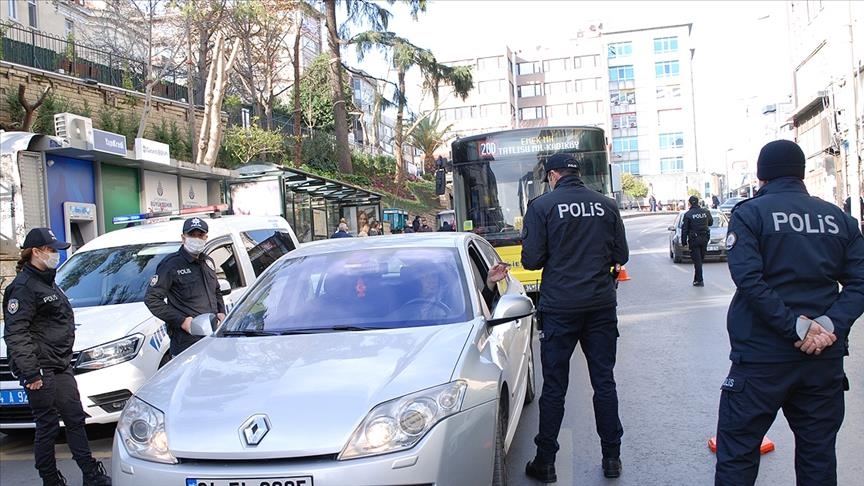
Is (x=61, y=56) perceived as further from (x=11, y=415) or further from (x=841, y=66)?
(x=841, y=66)

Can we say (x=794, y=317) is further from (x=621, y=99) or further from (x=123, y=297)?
(x=621, y=99)

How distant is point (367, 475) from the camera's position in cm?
317

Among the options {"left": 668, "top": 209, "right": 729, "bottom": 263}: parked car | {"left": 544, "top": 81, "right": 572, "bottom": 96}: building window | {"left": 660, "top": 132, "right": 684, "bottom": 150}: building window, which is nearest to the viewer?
{"left": 668, "top": 209, "right": 729, "bottom": 263}: parked car

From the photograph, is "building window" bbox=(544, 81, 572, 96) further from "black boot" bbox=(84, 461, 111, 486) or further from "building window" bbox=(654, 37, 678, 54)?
"black boot" bbox=(84, 461, 111, 486)

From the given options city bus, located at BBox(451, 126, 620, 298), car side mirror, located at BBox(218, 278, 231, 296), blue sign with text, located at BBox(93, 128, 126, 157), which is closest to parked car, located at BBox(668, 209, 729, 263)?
city bus, located at BBox(451, 126, 620, 298)

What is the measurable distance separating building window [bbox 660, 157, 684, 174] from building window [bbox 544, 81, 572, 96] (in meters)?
15.0

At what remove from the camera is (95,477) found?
4.97 m

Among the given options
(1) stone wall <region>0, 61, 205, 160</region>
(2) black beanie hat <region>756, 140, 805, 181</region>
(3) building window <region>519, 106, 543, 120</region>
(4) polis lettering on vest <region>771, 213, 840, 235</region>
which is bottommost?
(4) polis lettering on vest <region>771, 213, 840, 235</region>

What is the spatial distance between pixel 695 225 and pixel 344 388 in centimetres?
1264

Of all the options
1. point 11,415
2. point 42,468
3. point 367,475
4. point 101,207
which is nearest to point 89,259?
point 11,415

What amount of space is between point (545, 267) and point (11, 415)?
4487mm

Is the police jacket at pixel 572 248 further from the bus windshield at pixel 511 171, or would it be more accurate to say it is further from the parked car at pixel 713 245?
the parked car at pixel 713 245

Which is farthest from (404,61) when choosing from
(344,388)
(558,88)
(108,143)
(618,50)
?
(618,50)

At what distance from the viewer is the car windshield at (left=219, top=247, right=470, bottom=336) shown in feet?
14.7
